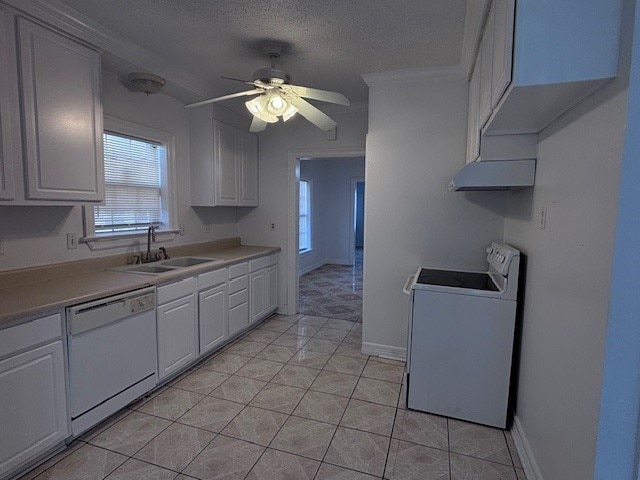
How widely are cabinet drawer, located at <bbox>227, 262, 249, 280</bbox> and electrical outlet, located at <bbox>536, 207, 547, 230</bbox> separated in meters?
2.53

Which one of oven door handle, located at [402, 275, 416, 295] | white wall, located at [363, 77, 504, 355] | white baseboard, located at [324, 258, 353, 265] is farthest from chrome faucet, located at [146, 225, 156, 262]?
white baseboard, located at [324, 258, 353, 265]

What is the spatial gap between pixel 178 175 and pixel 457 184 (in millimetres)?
2663

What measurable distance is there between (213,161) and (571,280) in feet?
10.3

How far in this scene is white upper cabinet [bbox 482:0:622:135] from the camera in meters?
1.13

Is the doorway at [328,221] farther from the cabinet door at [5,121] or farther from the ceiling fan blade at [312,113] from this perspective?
the cabinet door at [5,121]

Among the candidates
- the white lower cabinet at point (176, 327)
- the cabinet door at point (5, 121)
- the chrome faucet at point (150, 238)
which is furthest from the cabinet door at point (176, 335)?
the cabinet door at point (5, 121)

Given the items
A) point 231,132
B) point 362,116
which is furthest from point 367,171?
point 231,132

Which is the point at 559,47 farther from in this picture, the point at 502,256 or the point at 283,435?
the point at 283,435

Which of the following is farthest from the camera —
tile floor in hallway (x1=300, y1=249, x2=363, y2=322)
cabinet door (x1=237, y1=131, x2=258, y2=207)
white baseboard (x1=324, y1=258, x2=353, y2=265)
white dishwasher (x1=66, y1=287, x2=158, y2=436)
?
white baseboard (x1=324, y1=258, x2=353, y2=265)

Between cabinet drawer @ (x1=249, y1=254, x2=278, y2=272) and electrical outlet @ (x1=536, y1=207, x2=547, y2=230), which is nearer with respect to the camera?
electrical outlet @ (x1=536, y1=207, x2=547, y2=230)

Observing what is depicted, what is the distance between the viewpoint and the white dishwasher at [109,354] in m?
1.89

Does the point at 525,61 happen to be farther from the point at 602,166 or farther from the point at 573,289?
the point at 573,289

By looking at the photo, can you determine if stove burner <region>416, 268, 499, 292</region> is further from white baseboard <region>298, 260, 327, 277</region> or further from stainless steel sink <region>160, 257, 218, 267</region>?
white baseboard <region>298, 260, 327, 277</region>

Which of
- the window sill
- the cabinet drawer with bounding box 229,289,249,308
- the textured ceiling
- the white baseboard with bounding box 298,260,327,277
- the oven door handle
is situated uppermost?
the textured ceiling
